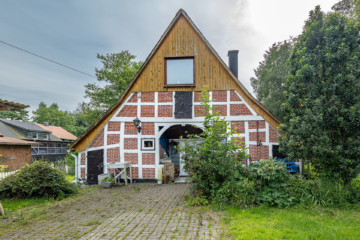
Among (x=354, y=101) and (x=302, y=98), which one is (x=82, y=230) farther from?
(x=354, y=101)

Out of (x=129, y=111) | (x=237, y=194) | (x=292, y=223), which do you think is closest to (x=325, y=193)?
(x=292, y=223)

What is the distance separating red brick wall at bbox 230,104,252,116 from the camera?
8875 millimetres

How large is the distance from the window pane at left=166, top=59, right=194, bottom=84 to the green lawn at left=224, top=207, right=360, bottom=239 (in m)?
6.16

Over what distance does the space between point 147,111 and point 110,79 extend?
548 inches

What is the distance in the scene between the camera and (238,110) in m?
8.94

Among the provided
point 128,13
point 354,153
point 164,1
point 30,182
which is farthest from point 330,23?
point 30,182

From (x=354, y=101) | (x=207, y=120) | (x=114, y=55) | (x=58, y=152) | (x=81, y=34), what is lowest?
(x=58, y=152)

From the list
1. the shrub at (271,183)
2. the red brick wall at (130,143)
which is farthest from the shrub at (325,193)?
the red brick wall at (130,143)

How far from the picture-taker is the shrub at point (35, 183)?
630 centimetres

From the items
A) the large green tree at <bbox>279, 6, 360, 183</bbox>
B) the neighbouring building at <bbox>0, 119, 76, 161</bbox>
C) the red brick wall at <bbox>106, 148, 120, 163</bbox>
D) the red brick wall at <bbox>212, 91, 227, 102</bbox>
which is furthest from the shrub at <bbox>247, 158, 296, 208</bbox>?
the neighbouring building at <bbox>0, 119, 76, 161</bbox>

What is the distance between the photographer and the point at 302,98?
19.6ft

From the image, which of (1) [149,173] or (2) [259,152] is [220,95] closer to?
(2) [259,152]

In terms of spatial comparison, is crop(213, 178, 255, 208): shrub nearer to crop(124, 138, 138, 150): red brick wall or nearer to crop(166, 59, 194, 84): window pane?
crop(124, 138, 138, 150): red brick wall

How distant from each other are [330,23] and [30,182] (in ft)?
32.9
